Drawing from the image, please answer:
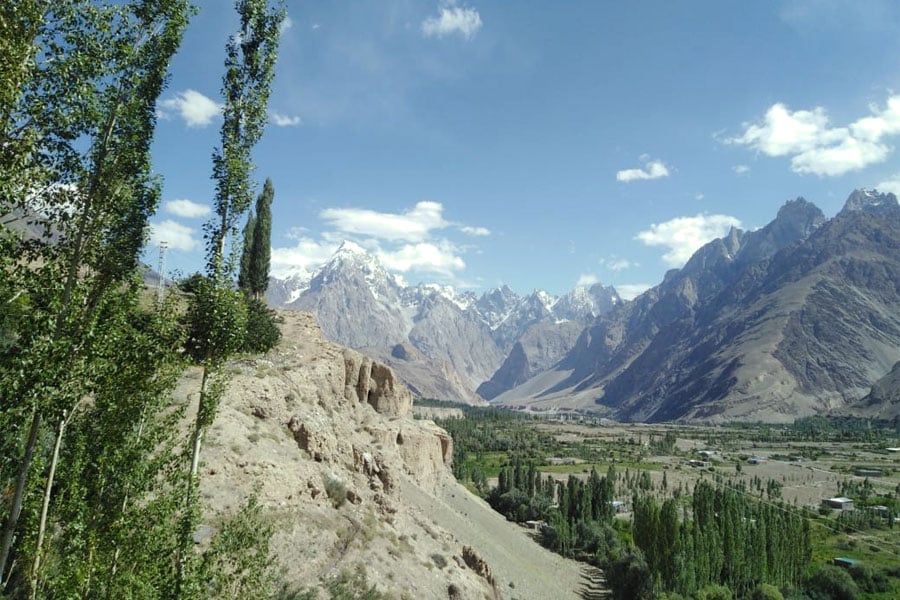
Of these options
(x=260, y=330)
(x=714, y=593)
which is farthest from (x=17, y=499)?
(x=714, y=593)

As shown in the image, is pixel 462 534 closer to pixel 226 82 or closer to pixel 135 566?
pixel 135 566

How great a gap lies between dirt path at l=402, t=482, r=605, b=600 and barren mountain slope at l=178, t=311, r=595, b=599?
0.32 m

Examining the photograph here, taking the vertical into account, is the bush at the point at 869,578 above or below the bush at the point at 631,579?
below

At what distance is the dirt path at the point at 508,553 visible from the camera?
192ft

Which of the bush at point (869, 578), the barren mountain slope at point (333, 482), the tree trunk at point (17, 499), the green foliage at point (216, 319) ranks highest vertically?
the green foliage at point (216, 319)

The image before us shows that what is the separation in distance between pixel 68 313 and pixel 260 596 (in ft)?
28.7

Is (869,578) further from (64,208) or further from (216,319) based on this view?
(64,208)

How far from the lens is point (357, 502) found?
37.8m

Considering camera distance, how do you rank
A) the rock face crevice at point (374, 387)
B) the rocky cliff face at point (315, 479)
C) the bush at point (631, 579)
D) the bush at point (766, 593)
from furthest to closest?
the bush at point (631, 579), the rock face crevice at point (374, 387), the bush at point (766, 593), the rocky cliff face at point (315, 479)

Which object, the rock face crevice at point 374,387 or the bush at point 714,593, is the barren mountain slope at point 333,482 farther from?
the bush at point 714,593

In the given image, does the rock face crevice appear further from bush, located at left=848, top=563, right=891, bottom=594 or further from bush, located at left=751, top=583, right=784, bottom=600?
bush, located at left=848, top=563, right=891, bottom=594

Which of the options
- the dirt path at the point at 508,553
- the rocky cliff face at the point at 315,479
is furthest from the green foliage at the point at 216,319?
the dirt path at the point at 508,553

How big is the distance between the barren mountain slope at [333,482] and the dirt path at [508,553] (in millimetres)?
321

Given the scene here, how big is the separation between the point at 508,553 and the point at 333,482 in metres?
38.7
